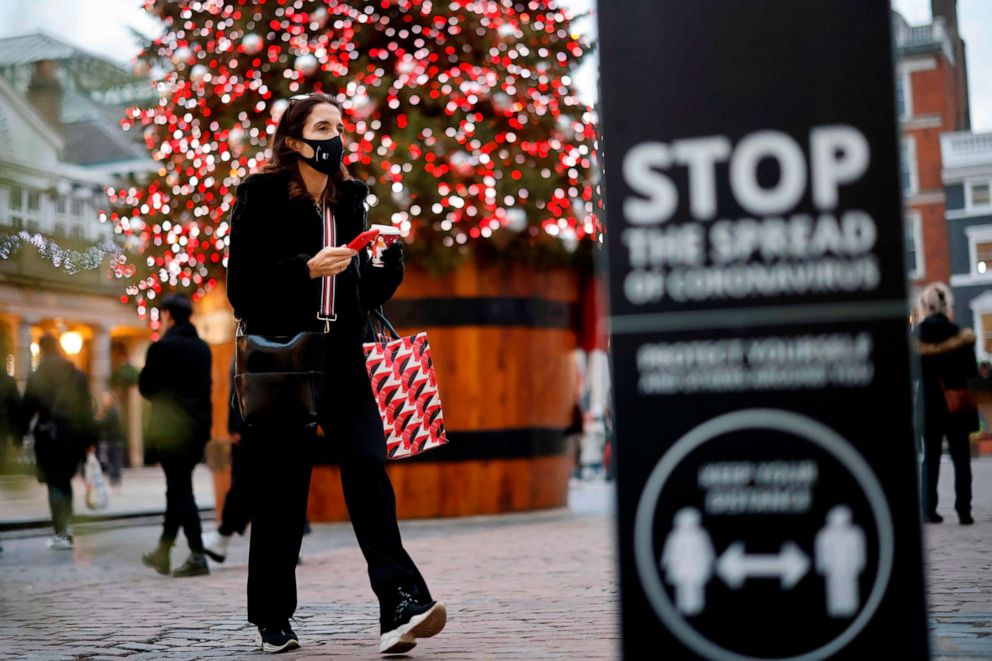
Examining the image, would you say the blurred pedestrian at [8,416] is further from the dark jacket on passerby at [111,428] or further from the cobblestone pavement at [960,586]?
the cobblestone pavement at [960,586]

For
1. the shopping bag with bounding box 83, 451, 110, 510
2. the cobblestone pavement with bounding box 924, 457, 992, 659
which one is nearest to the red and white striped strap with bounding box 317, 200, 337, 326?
the shopping bag with bounding box 83, 451, 110, 510

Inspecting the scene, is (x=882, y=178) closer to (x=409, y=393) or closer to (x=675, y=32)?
(x=675, y=32)

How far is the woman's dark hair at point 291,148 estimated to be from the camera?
4219mm

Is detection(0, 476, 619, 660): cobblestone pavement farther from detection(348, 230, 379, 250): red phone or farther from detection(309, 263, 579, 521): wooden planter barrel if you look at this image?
detection(348, 230, 379, 250): red phone

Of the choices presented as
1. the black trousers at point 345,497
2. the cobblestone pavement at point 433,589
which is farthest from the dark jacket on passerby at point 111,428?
the black trousers at point 345,497

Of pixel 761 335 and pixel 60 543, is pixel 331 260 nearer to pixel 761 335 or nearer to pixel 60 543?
pixel 761 335

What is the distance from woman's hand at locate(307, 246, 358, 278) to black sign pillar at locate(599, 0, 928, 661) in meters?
1.93

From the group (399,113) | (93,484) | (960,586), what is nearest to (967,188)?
(399,113)

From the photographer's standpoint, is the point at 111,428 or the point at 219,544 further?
the point at 219,544

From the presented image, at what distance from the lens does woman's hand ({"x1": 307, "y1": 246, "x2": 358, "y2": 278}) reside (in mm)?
3938

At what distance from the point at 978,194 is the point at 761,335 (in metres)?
31.0

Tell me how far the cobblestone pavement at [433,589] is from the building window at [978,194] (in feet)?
69.6

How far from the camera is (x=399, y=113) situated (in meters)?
10.2

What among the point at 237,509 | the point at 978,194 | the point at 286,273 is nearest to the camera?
the point at 286,273
